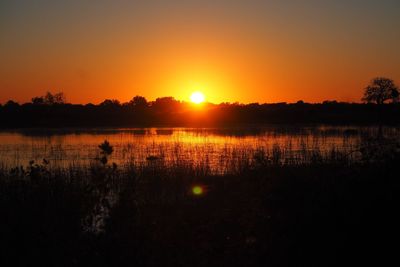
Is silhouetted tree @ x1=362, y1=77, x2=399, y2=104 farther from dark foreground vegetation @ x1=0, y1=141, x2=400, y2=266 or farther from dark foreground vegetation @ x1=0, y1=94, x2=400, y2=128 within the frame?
dark foreground vegetation @ x1=0, y1=141, x2=400, y2=266

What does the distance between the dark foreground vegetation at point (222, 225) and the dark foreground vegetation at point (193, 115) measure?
60101mm

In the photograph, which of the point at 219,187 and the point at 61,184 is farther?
the point at 219,187

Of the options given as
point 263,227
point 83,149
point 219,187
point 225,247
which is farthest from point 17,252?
point 83,149

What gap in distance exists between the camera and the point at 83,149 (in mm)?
31312

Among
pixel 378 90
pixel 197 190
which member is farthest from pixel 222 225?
pixel 378 90

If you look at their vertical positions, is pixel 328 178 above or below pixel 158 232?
above

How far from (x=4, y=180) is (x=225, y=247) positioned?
31.3 feet

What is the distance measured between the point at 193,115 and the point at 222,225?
79205mm

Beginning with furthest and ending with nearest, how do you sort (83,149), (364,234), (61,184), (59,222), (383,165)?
(83,149) < (61,184) < (383,165) < (59,222) < (364,234)

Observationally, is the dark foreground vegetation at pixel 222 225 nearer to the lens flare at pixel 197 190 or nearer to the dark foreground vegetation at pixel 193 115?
the lens flare at pixel 197 190

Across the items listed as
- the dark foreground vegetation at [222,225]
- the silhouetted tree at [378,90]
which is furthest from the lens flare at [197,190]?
the silhouetted tree at [378,90]

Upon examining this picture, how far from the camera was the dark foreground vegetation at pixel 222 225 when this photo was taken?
7859mm

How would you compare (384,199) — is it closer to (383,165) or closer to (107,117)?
(383,165)

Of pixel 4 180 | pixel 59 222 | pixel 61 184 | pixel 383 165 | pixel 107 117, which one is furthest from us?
pixel 107 117
